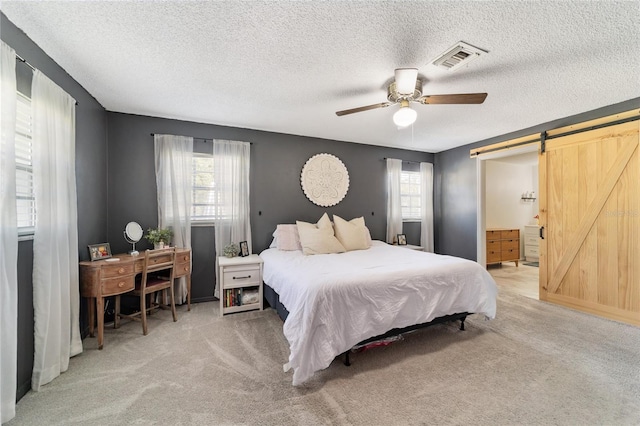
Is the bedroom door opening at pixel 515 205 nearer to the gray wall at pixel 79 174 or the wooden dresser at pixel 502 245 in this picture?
the wooden dresser at pixel 502 245

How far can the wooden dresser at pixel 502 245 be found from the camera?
17.6 feet

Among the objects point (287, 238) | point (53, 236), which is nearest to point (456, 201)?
point (287, 238)

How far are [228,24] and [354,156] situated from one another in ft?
10.5

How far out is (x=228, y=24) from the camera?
1.66 meters

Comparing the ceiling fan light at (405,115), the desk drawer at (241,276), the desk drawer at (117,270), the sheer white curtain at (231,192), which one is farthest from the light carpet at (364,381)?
the ceiling fan light at (405,115)

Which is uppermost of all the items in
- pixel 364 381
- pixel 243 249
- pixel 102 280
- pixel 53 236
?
pixel 53 236

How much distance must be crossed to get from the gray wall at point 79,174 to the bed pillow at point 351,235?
291 centimetres

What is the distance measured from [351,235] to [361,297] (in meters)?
1.67

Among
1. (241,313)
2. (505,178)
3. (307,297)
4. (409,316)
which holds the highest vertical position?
(505,178)

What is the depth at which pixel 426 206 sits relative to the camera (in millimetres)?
5137

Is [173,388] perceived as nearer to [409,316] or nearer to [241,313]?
[241,313]

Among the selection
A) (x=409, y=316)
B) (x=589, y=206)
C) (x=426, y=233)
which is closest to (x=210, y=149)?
(x=409, y=316)

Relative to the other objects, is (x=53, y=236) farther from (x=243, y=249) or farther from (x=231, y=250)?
(x=243, y=249)

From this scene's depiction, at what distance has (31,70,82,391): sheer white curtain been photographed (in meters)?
1.81
